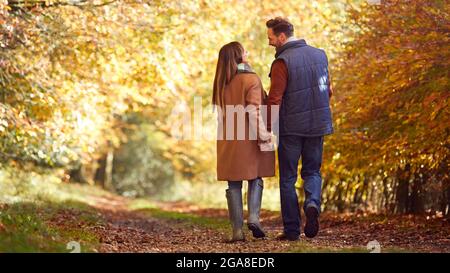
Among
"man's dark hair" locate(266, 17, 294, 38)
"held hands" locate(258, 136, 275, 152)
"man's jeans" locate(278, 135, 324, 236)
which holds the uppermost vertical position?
"man's dark hair" locate(266, 17, 294, 38)

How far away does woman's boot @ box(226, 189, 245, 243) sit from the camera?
7.40 m

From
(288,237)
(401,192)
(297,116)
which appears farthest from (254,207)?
(401,192)

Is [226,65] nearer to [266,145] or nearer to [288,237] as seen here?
[266,145]

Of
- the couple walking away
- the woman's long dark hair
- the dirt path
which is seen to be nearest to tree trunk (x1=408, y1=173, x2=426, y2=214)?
the dirt path

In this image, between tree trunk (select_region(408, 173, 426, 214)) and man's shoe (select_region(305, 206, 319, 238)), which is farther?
tree trunk (select_region(408, 173, 426, 214))

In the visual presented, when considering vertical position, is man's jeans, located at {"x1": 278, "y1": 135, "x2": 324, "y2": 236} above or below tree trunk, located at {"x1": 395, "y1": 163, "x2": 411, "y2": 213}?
above

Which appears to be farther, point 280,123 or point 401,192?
point 401,192

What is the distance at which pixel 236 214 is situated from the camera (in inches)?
292

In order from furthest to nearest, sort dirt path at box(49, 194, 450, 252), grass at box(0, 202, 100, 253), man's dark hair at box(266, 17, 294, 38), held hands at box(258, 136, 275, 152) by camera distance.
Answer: man's dark hair at box(266, 17, 294, 38), held hands at box(258, 136, 275, 152), dirt path at box(49, 194, 450, 252), grass at box(0, 202, 100, 253)

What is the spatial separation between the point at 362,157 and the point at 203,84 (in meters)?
8.62

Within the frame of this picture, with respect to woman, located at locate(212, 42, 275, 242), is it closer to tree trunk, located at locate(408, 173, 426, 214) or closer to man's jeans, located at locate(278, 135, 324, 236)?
man's jeans, located at locate(278, 135, 324, 236)

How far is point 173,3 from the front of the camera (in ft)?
41.1

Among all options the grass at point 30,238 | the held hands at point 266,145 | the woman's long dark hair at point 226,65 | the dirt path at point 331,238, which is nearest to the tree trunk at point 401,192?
the dirt path at point 331,238

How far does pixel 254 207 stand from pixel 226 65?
139 centimetres
